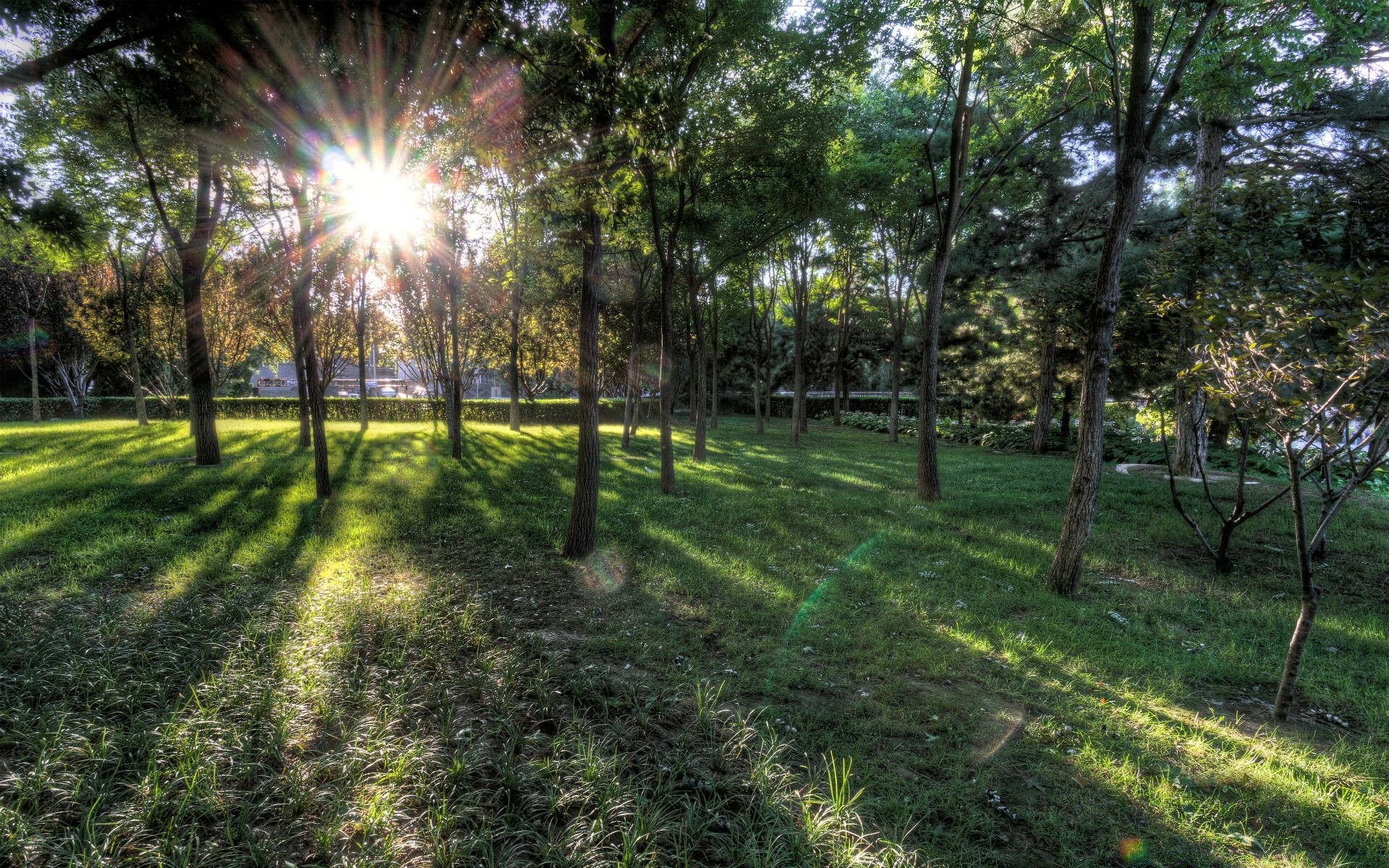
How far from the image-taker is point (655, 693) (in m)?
3.52

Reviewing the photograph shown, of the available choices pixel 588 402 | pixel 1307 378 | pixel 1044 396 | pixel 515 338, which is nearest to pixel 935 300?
pixel 1307 378

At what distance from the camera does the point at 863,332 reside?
31.7m

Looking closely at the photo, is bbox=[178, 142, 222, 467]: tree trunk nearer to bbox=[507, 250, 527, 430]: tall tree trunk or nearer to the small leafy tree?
bbox=[507, 250, 527, 430]: tall tree trunk

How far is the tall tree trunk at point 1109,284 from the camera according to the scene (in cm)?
500

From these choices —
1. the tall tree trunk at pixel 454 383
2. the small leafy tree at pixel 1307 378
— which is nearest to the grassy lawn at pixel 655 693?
the small leafy tree at pixel 1307 378

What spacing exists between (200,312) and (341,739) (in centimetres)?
1068

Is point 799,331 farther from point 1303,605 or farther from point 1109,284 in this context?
point 1303,605

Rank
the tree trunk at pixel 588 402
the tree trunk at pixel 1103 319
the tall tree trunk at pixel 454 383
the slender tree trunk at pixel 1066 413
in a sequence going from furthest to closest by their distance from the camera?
1. the slender tree trunk at pixel 1066 413
2. the tall tree trunk at pixel 454 383
3. the tree trunk at pixel 588 402
4. the tree trunk at pixel 1103 319

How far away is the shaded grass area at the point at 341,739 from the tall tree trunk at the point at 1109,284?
436cm

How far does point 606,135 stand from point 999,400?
64.9 feet

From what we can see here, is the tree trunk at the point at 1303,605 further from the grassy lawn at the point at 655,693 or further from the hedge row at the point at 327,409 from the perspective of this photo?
the hedge row at the point at 327,409

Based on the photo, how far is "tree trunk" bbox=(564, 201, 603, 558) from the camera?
6.19 meters

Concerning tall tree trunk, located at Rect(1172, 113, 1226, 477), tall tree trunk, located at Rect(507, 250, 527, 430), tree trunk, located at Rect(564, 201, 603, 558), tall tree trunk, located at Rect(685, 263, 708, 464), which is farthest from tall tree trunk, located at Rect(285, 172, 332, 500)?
tall tree trunk, located at Rect(1172, 113, 1226, 477)

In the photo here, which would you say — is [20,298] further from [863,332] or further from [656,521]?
[863,332]
